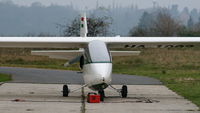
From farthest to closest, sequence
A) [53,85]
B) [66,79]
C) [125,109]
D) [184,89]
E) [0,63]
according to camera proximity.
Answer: [0,63] < [66,79] < [53,85] < [184,89] < [125,109]

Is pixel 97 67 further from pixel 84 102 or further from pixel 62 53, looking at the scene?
pixel 62 53

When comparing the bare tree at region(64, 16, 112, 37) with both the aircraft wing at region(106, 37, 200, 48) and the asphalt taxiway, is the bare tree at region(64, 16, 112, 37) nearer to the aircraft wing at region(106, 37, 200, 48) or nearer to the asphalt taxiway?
the asphalt taxiway

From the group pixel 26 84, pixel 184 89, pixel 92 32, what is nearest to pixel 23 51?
pixel 92 32

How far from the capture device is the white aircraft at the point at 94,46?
53.2 ft

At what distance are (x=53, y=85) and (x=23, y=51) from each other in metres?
27.4

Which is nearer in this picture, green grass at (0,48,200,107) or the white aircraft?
the white aircraft

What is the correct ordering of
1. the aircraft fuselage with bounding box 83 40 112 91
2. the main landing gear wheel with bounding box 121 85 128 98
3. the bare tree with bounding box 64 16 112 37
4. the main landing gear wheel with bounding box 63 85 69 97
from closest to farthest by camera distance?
1. the aircraft fuselage with bounding box 83 40 112 91
2. the main landing gear wheel with bounding box 121 85 128 98
3. the main landing gear wheel with bounding box 63 85 69 97
4. the bare tree with bounding box 64 16 112 37

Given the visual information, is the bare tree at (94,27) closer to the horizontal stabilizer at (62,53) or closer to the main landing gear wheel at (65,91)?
the horizontal stabilizer at (62,53)

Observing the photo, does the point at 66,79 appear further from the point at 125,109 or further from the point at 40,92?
the point at 125,109

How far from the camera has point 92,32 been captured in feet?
172

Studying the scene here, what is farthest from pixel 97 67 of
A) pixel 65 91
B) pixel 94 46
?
pixel 65 91

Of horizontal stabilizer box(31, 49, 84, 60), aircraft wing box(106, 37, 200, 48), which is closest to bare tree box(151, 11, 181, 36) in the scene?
aircraft wing box(106, 37, 200, 48)

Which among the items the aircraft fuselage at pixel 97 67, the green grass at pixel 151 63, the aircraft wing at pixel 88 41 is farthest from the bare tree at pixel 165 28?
the aircraft fuselage at pixel 97 67

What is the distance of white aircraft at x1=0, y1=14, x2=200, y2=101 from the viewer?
1622cm
